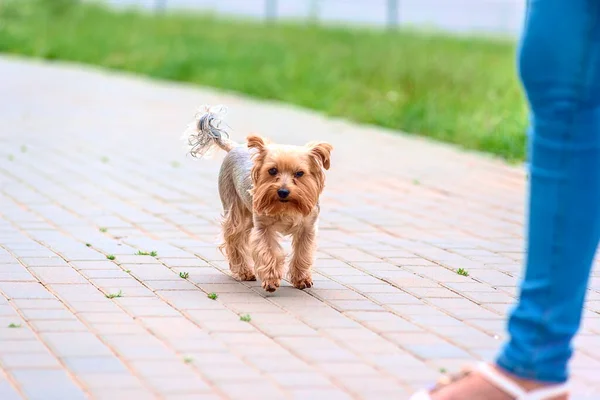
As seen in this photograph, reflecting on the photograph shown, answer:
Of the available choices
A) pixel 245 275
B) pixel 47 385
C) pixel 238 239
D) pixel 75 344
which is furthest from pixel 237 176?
pixel 47 385

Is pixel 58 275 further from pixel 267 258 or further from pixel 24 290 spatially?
pixel 267 258

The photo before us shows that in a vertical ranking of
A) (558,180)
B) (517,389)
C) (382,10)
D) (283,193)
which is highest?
(558,180)

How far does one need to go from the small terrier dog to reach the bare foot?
1.95 metres

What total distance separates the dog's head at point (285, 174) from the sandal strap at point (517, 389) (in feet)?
6.63

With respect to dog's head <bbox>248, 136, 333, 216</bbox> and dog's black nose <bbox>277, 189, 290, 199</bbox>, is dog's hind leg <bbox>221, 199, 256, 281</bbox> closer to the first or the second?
dog's head <bbox>248, 136, 333, 216</bbox>

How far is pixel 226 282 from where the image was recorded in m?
5.82

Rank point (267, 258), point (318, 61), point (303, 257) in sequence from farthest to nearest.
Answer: point (318, 61)
point (303, 257)
point (267, 258)

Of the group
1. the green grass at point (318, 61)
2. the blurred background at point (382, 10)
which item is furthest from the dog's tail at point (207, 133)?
the blurred background at point (382, 10)

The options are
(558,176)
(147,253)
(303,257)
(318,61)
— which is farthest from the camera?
(318,61)

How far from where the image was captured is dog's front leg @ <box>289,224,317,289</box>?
566 cm

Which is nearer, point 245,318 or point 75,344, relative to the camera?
point 75,344

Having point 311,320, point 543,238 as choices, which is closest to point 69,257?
point 311,320

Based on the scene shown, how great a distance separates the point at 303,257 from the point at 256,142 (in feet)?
2.06

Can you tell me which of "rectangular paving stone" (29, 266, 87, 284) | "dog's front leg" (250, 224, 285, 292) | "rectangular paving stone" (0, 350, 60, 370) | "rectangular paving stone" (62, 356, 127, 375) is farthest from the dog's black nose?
"rectangular paving stone" (0, 350, 60, 370)
